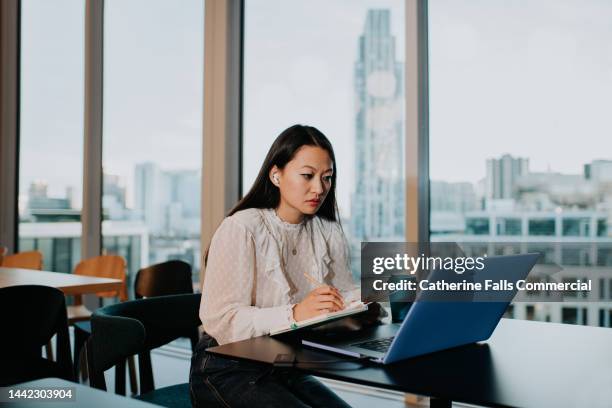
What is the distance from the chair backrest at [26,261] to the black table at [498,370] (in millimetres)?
2881

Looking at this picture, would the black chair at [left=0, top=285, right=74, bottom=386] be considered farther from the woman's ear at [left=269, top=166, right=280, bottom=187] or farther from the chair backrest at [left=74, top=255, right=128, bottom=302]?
the chair backrest at [left=74, top=255, right=128, bottom=302]

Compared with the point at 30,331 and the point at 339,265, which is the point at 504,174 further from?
the point at 30,331

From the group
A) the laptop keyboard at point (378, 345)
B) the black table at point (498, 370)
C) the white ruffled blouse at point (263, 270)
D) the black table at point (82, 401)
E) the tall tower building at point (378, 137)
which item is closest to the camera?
the black table at point (82, 401)

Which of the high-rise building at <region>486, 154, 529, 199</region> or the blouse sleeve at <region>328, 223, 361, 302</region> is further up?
the high-rise building at <region>486, 154, 529, 199</region>

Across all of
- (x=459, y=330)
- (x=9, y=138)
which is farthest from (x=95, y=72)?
(x=459, y=330)

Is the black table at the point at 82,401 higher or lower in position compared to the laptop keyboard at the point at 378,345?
higher

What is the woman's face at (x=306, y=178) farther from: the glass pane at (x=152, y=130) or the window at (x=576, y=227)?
the glass pane at (x=152, y=130)

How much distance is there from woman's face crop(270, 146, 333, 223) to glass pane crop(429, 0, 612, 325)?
1.36 m

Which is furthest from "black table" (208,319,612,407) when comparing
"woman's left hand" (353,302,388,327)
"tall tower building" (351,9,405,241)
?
"tall tower building" (351,9,405,241)

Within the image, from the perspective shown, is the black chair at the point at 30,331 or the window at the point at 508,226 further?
the window at the point at 508,226

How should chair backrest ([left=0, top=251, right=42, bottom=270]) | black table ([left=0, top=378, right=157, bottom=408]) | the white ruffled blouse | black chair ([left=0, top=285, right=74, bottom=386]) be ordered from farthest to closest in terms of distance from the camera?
1. chair backrest ([left=0, top=251, right=42, bottom=270])
2. black chair ([left=0, top=285, right=74, bottom=386])
3. the white ruffled blouse
4. black table ([left=0, top=378, right=157, bottom=408])

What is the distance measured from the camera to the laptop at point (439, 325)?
1.15 metres

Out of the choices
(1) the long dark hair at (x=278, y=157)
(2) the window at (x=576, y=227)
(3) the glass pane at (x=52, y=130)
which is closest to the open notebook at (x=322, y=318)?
(1) the long dark hair at (x=278, y=157)

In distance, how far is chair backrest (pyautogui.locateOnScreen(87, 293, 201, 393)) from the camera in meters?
1.57
